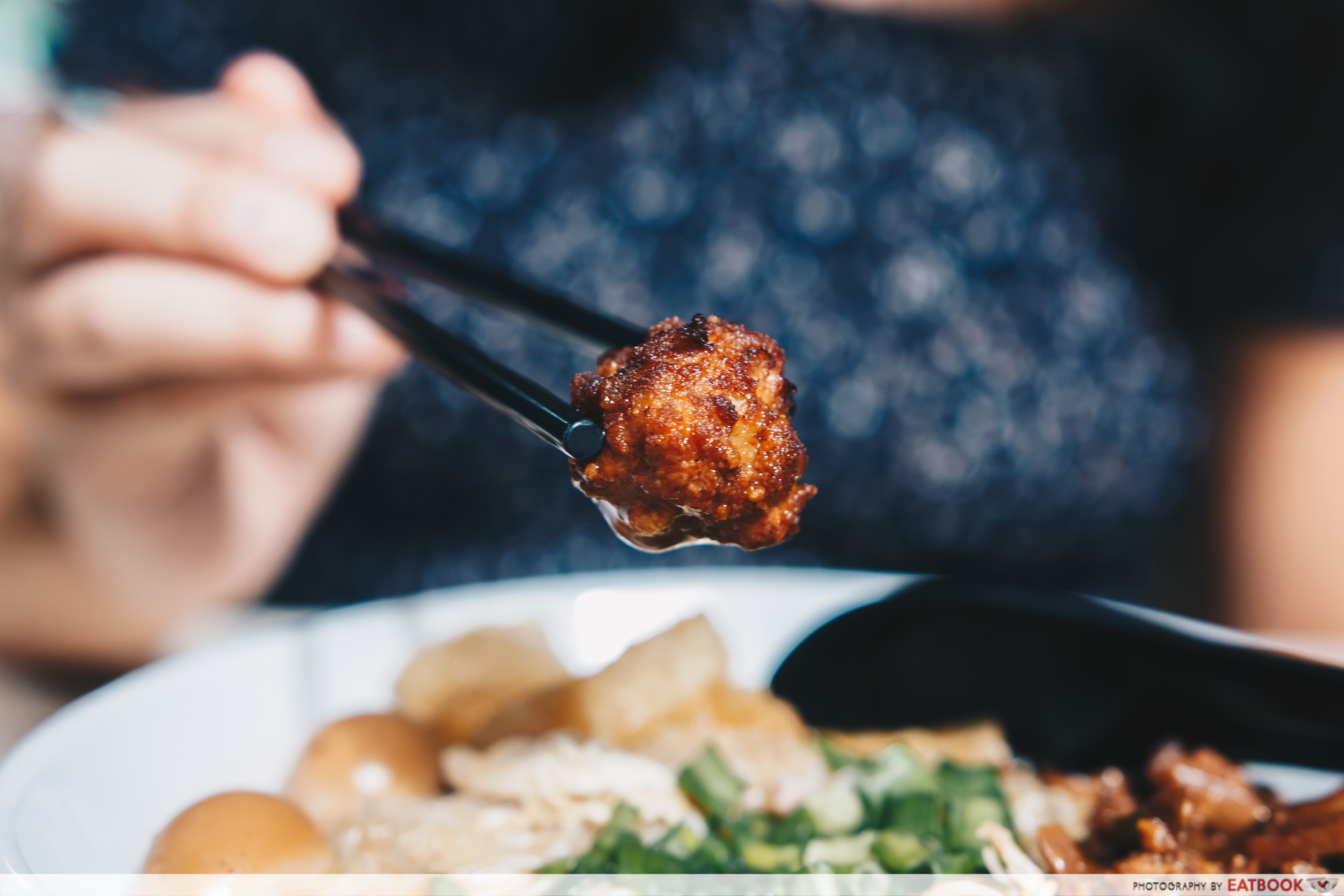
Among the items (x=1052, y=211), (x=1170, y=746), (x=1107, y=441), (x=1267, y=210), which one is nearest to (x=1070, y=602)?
(x=1170, y=746)

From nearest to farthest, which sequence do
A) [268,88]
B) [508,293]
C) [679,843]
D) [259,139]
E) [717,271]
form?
[508,293]
[679,843]
[259,139]
[268,88]
[717,271]

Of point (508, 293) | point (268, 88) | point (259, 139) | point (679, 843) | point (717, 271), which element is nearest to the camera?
point (508, 293)

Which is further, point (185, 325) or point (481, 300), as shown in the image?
point (185, 325)

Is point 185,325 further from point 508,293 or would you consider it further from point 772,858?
point 772,858

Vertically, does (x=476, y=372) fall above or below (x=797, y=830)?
above

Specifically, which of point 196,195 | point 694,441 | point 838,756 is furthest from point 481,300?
point 838,756

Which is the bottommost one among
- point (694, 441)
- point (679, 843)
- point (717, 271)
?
point (679, 843)

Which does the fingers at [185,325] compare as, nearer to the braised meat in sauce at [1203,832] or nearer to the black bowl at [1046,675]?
the black bowl at [1046,675]
